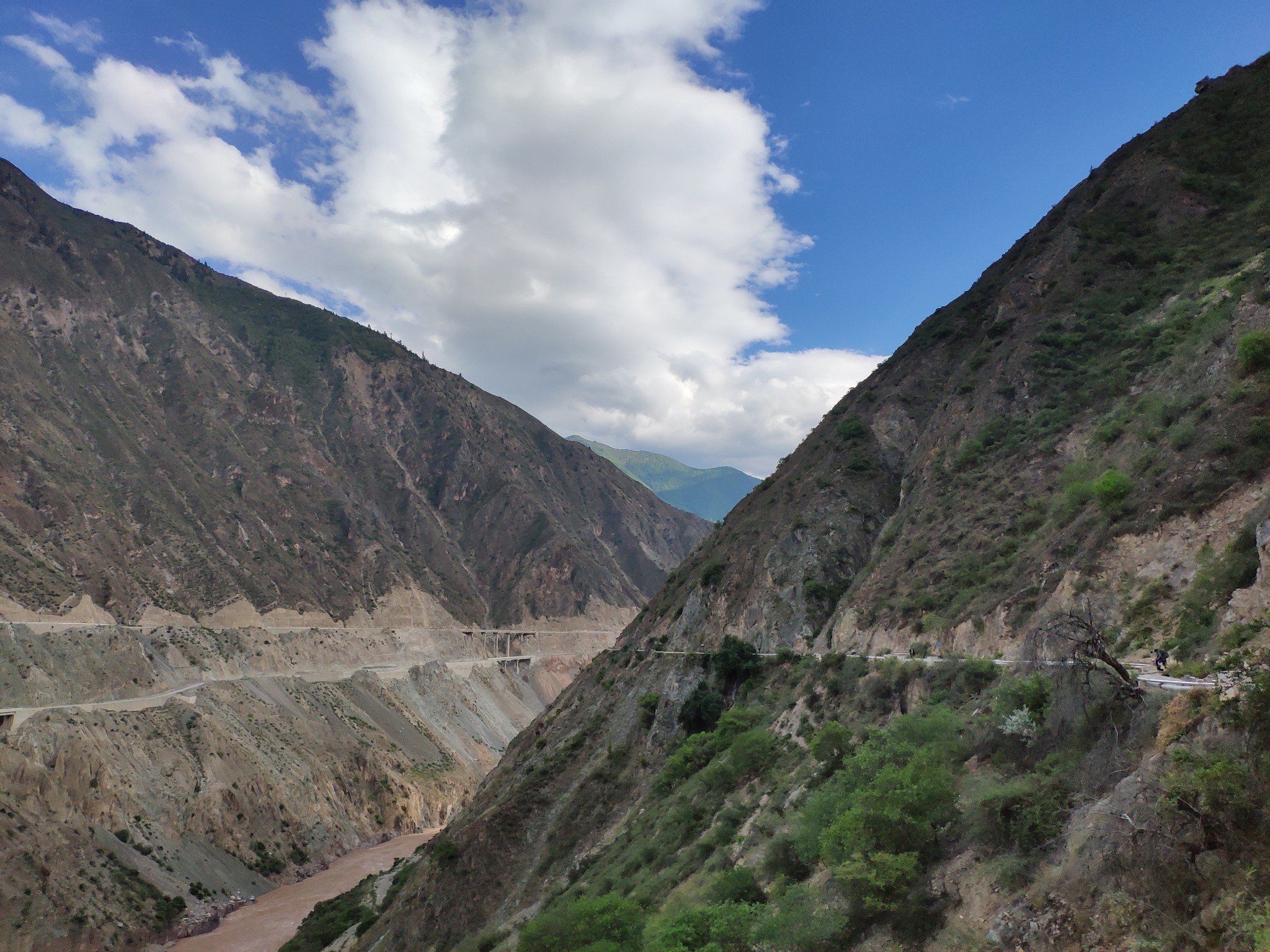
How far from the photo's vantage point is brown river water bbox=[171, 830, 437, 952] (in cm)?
4628

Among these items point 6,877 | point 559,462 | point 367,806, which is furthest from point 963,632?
point 559,462

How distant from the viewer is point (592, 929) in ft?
60.6

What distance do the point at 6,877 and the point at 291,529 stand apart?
2942 inches

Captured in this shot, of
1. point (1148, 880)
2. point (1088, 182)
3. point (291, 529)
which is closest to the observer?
point (1148, 880)

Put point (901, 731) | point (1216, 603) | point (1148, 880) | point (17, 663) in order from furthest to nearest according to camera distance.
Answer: point (17, 663), point (901, 731), point (1216, 603), point (1148, 880)

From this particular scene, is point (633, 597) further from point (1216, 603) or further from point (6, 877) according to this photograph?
point (1216, 603)

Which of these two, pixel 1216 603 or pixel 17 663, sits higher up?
pixel 17 663

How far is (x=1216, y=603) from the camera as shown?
13227 millimetres

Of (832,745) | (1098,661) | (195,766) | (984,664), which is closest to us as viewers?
(1098,661)

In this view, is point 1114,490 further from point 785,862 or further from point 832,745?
point 785,862

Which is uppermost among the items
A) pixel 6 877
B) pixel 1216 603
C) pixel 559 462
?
pixel 559 462

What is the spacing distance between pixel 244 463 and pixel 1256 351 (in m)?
121

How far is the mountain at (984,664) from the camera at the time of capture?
9.72m

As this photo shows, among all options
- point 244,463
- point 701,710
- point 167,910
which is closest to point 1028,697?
point 701,710
